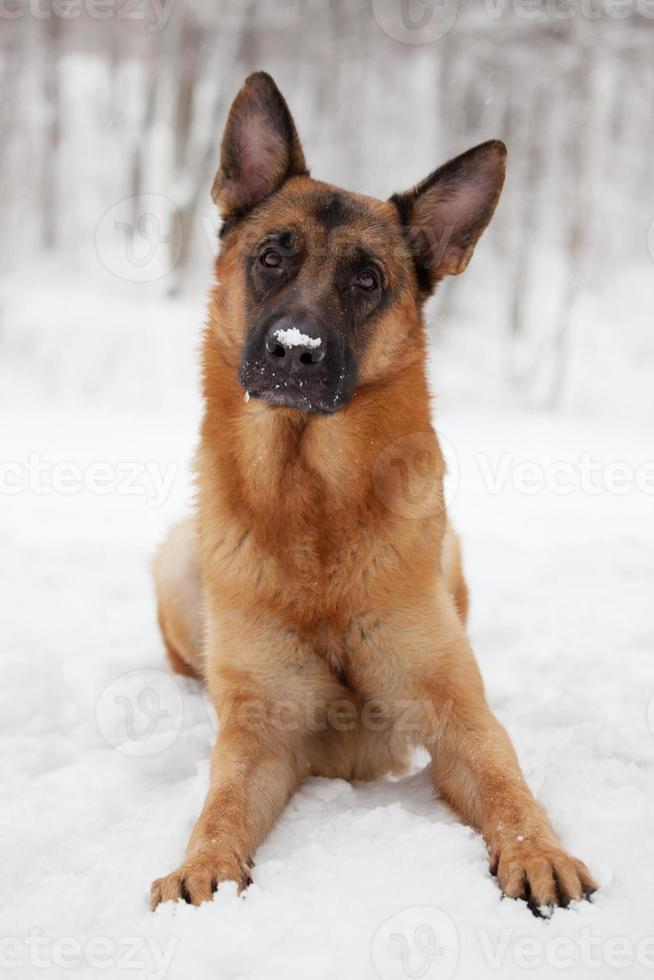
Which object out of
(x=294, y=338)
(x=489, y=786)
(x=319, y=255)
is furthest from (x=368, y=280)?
(x=489, y=786)

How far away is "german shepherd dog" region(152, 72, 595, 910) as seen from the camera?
9.14 feet

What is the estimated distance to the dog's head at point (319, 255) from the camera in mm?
2918

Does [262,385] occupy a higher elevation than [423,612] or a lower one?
higher

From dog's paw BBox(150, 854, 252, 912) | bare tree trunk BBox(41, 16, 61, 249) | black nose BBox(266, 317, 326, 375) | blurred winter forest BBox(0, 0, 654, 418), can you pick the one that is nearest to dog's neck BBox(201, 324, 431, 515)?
black nose BBox(266, 317, 326, 375)

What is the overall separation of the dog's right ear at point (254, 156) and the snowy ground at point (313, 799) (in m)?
2.31

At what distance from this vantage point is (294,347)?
9.20ft

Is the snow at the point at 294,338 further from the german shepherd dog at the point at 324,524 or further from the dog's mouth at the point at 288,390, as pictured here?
the dog's mouth at the point at 288,390

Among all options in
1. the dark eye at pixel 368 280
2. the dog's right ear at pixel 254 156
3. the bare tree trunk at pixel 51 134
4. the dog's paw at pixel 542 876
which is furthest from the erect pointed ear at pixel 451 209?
the bare tree trunk at pixel 51 134

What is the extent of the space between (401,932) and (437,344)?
1666 centimetres

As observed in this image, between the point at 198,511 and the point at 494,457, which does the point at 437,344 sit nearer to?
the point at 494,457

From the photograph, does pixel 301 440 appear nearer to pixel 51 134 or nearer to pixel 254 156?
pixel 254 156

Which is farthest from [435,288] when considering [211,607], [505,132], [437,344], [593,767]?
[505,132]

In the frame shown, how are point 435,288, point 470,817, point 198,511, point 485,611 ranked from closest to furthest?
point 470,817 < point 198,511 < point 435,288 < point 485,611

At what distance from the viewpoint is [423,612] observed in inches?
115
